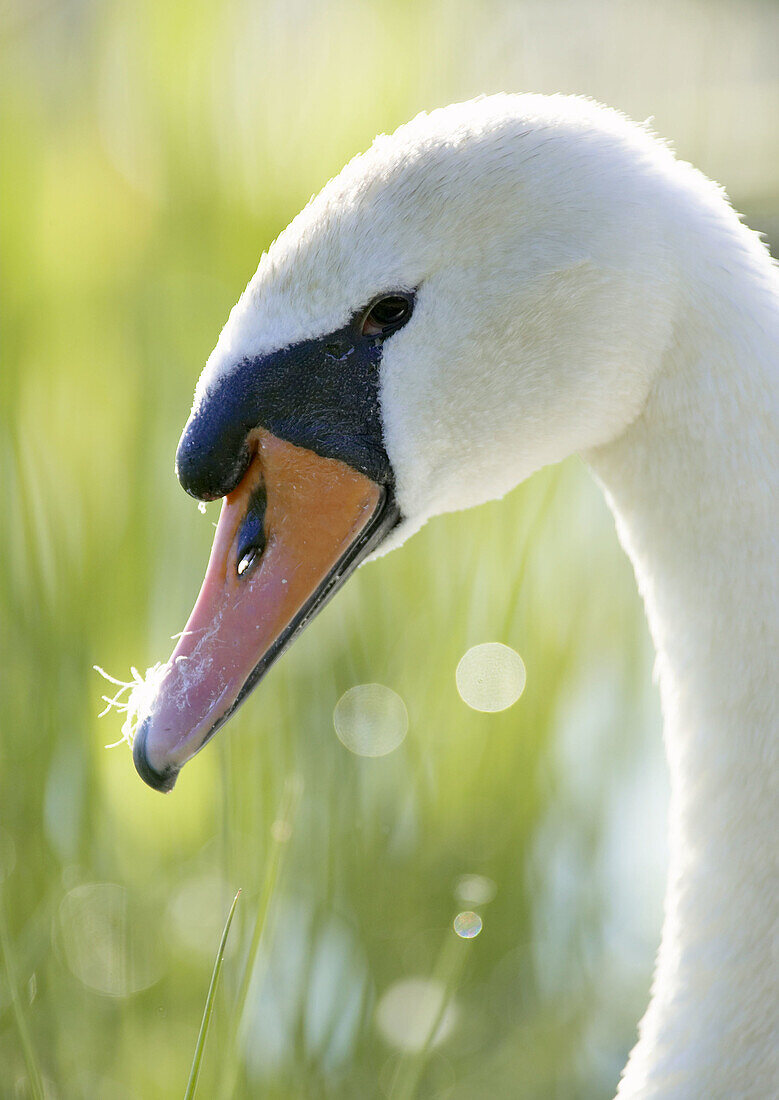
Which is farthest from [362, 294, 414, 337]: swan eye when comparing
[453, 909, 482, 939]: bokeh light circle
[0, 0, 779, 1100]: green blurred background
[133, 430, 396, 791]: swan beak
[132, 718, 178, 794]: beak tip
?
[453, 909, 482, 939]: bokeh light circle

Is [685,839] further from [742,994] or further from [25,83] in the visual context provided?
[25,83]

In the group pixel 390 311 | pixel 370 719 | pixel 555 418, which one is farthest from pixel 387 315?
pixel 370 719

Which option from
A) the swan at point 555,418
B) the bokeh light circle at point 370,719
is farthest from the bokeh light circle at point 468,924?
the swan at point 555,418

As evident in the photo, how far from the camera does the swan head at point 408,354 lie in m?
1.60

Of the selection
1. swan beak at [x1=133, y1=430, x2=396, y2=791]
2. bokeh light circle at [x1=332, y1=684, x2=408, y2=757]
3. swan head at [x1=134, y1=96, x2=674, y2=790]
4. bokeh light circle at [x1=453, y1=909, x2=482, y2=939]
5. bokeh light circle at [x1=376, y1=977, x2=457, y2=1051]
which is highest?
swan head at [x1=134, y1=96, x2=674, y2=790]

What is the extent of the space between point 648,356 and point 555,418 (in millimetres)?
149

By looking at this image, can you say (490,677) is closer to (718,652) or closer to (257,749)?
(257,749)

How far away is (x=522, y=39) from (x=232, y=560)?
12.7 feet

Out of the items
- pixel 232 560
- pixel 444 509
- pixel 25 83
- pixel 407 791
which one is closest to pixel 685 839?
pixel 444 509

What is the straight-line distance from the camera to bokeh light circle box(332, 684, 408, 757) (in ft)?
9.64

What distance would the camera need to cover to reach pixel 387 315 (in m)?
1.68

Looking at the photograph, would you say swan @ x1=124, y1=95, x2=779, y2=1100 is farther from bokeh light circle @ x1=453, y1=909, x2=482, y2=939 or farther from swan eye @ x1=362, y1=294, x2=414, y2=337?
bokeh light circle @ x1=453, y1=909, x2=482, y2=939

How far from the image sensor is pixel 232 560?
5.68 feet

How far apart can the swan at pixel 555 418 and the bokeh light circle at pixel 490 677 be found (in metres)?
1.25
